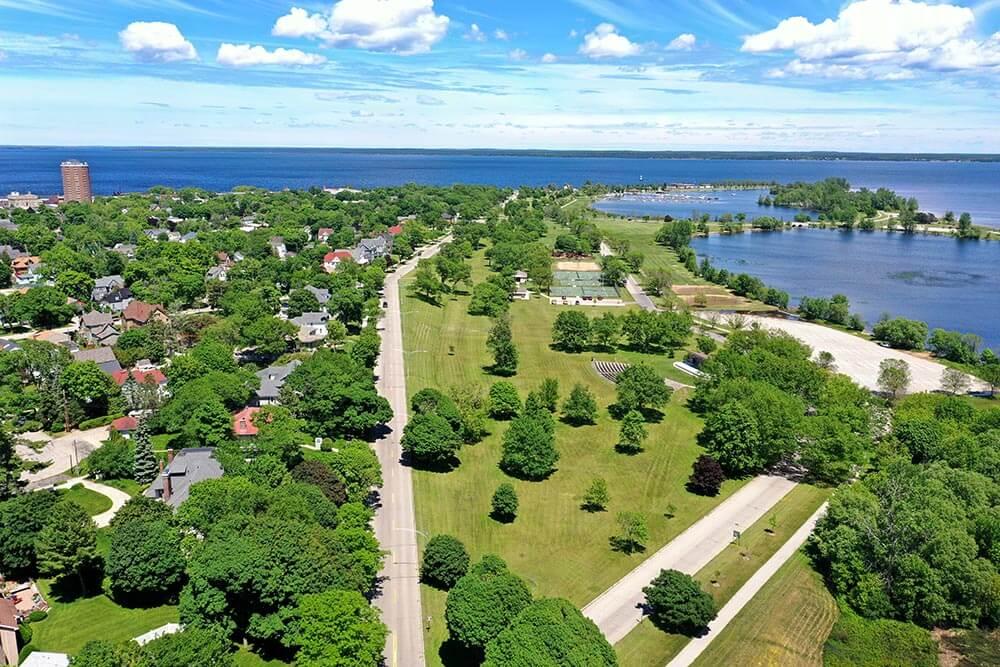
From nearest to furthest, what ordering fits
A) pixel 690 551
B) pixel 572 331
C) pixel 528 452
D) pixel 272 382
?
pixel 690 551, pixel 528 452, pixel 272 382, pixel 572 331

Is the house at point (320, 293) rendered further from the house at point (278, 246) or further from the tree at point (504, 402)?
the house at point (278, 246)

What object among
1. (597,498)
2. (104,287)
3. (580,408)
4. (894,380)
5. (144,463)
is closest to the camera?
(597,498)

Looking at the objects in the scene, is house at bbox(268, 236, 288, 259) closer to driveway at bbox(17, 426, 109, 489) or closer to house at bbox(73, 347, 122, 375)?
house at bbox(73, 347, 122, 375)

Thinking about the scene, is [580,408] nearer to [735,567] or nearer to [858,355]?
[735,567]

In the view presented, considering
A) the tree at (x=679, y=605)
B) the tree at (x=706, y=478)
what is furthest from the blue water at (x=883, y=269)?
the tree at (x=679, y=605)

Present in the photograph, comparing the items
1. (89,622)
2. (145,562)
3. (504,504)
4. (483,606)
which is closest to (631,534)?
(504,504)

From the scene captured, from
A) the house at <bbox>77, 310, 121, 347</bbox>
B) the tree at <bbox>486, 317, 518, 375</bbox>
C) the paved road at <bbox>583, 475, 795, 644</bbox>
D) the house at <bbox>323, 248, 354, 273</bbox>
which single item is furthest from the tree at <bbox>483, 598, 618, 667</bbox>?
the house at <bbox>323, 248, 354, 273</bbox>
